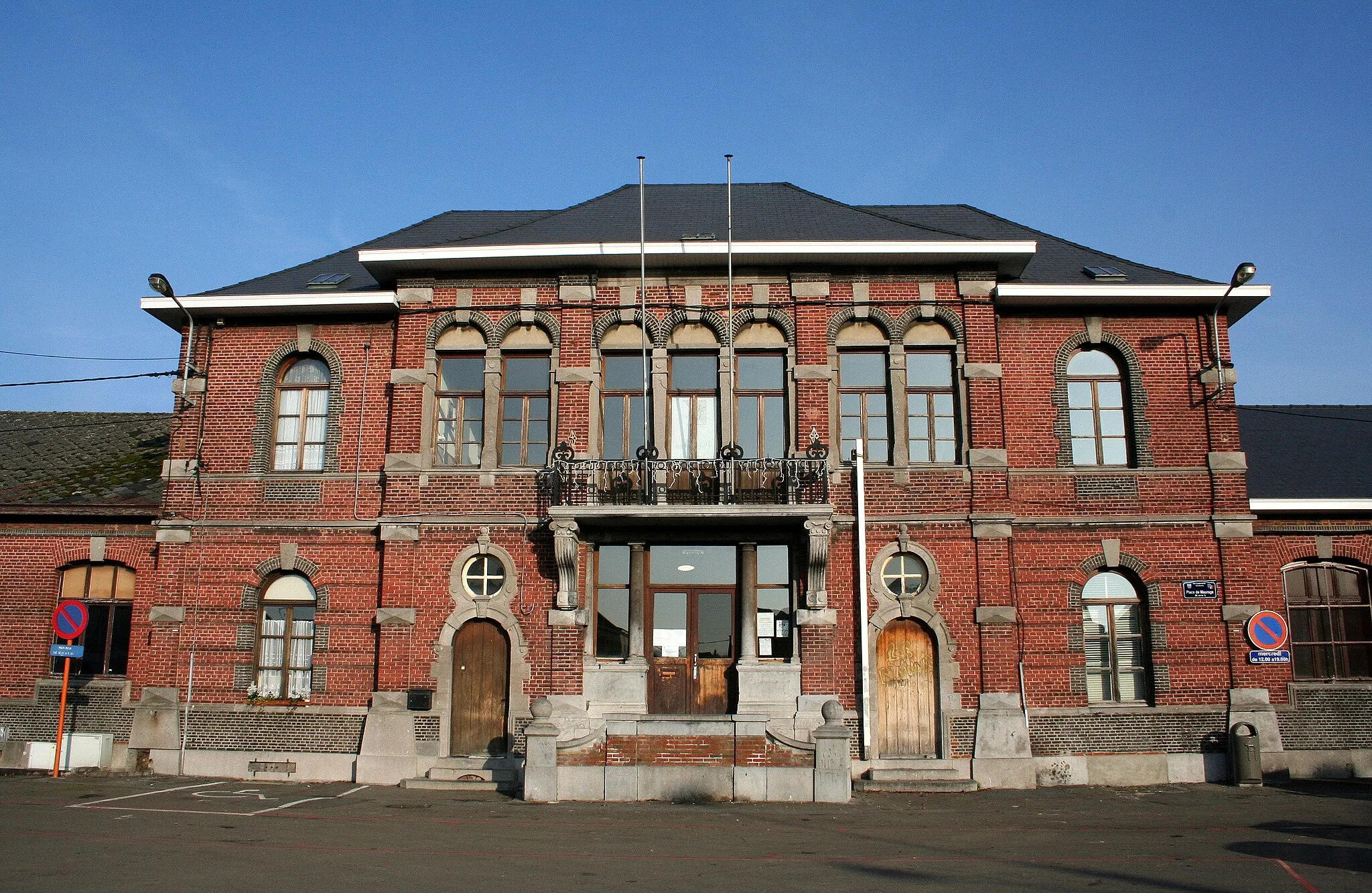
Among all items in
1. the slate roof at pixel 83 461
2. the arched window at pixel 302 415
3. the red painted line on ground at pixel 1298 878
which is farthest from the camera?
the slate roof at pixel 83 461

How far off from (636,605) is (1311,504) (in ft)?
37.6

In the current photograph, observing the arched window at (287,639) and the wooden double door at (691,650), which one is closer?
the wooden double door at (691,650)

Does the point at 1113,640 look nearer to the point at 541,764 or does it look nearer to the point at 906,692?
the point at 906,692

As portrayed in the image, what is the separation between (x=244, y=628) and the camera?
17.3 metres

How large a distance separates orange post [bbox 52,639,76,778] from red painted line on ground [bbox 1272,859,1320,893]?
658 inches

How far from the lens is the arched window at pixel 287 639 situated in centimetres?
1720

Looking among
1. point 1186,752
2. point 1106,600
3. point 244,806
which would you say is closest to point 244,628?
point 244,806

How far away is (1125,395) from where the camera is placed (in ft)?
58.0

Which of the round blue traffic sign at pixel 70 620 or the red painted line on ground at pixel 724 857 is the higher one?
the round blue traffic sign at pixel 70 620

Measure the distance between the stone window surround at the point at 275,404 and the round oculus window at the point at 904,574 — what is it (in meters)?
9.48

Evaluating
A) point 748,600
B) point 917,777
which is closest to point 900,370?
point 748,600

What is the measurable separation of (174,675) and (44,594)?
3230 millimetres

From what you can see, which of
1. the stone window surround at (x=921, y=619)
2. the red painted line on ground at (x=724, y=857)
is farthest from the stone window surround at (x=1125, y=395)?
the red painted line on ground at (x=724, y=857)

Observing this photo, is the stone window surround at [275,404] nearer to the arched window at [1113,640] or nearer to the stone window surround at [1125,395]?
the stone window surround at [1125,395]
